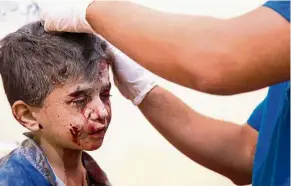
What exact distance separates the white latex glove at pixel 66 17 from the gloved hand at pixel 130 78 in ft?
0.52

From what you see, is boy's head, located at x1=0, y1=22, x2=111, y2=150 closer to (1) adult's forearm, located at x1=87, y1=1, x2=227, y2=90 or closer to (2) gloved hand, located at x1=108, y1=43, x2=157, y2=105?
(2) gloved hand, located at x1=108, y1=43, x2=157, y2=105

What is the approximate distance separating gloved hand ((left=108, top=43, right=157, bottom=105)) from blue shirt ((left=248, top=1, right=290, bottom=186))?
0.36 m

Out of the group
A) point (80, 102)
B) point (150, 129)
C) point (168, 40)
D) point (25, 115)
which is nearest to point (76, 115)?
point (80, 102)

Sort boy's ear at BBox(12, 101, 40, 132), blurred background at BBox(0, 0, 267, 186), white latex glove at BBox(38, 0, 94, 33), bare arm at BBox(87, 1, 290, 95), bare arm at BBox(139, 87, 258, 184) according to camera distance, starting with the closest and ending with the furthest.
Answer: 1. bare arm at BBox(87, 1, 290, 95)
2. white latex glove at BBox(38, 0, 94, 33)
3. boy's ear at BBox(12, 101, 40, 132)
4. bare arm at BBox(139, 87, 258, 184)
5. blurred background at BBox(0, 0, 267, 186)

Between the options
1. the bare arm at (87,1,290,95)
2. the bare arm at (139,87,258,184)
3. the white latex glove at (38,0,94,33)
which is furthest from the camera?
the bare arm at (139,87,258,184)

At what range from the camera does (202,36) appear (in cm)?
90

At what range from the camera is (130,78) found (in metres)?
1.34

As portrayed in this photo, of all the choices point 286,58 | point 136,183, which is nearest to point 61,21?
point 286,58

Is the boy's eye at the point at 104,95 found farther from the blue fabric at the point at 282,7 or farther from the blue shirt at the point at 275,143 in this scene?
the blue fabric at the point at 282,7

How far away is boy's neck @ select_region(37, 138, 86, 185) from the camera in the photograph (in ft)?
4.15

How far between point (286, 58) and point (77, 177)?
2.36ft

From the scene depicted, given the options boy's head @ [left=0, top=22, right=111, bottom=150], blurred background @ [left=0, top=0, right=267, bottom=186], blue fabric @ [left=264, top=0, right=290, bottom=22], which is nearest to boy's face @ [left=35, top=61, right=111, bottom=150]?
boy's head @ [left=0, top=22, right=111, bottom=150]

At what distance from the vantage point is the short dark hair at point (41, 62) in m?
1.19

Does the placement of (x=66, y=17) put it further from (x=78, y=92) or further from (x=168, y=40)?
(x=168, y=40)
